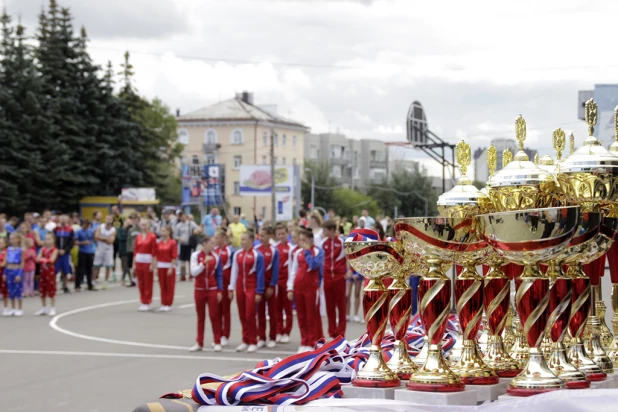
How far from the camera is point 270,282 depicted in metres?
13.7

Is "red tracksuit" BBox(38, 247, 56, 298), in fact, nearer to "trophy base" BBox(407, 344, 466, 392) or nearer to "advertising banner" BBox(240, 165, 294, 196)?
"trophy base" BBox(407, 344, 466, 392)

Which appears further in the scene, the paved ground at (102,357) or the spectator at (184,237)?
the spectator at (184,237)

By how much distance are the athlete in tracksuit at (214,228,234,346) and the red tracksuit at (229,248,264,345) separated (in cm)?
35

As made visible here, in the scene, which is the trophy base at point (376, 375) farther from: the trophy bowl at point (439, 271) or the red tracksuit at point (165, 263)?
the red tracksuit at point (165, 263)

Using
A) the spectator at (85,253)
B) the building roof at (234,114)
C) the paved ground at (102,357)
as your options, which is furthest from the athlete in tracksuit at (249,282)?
the building roof at (234,114)

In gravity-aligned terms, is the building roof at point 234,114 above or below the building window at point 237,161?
above

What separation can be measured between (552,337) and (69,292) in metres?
22.2

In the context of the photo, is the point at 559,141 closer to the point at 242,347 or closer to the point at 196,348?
the point at 242,347

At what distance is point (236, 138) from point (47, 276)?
88.3 meters

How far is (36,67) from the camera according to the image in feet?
153

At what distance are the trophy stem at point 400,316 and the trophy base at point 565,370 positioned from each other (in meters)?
0.56

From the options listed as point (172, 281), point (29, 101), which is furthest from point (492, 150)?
point (29, 101)

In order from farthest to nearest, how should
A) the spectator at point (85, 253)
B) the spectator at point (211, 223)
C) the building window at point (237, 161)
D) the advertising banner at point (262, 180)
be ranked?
the building window at point (237, 161)
the advertising banner at point (262, 180)
the spectator at point (211, 223)
the spectator at point (85, 253)

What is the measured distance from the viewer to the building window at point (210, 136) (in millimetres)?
107500
